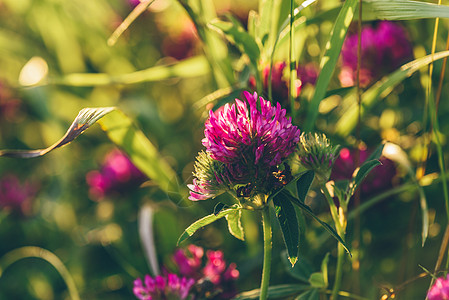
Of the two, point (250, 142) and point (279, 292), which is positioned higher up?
point (250, 142)

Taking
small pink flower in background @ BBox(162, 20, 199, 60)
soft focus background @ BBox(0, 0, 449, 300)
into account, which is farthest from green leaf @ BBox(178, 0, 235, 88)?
small pink flower in background @ BBox(162, 20, 199, 60)

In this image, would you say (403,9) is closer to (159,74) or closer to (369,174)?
(369,174)

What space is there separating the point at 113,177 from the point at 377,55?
0.68 meters

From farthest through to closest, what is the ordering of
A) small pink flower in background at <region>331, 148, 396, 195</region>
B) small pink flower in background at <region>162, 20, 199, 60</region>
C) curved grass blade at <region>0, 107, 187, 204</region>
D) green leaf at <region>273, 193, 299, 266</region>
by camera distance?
small pink flower in background at <region>162, 20, 199, 60</region>, small pink flower in background at <region>331, 148, 396, 195</region>, curved grass blade at <region>0, 107, 187, 204</region>, green leaf at <region>273, 193, 299, 266</region>

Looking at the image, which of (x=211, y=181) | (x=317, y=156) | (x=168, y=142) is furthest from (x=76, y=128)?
(x=168, y=142)

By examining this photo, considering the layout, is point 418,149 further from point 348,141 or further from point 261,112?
point 261,112

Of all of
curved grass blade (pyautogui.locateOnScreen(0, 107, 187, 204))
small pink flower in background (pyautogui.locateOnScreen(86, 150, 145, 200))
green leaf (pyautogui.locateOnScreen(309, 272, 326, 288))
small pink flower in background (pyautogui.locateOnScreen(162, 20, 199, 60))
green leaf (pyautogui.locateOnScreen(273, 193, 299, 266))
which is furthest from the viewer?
small pink flower in background (pyautogui.locateOnScreen(162, 20, 199, 60))

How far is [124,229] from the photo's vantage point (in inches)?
45.8

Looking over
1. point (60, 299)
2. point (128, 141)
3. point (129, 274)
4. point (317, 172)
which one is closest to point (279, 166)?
point (317, 172)

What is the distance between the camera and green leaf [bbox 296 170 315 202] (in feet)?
1.88

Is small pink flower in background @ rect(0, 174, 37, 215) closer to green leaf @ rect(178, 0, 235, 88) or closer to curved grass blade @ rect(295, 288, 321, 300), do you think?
green leaf @ rect(178, 0, 235, 88)

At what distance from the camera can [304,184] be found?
0.58 metres

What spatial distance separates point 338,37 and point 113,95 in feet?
3.38

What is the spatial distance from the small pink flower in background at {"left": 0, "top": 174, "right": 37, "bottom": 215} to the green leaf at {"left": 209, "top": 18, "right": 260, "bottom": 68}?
0.83 meters
